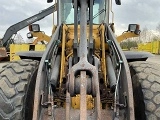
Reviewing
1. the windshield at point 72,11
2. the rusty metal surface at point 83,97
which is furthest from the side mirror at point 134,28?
the rusty metal surface at point 83,97

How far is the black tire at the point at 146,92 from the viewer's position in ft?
10.2

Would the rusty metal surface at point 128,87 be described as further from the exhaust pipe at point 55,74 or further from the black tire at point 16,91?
the black tire at point 16,91

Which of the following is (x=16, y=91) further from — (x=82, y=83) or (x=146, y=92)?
(x=146, y=92)

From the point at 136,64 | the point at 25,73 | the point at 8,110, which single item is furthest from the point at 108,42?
the point at 8,110

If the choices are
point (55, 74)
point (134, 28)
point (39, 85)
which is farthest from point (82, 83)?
point (134, 28)

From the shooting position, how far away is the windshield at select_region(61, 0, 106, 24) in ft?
15.3

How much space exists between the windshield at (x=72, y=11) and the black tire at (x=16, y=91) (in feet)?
4.75

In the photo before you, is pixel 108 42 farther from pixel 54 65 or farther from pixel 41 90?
pixel 41 90

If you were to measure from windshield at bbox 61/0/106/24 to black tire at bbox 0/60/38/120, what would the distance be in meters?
1.45

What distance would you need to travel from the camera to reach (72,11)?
15.4 feet

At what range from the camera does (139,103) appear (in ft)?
10.8

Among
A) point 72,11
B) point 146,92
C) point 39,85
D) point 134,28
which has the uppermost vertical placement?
point 72,11

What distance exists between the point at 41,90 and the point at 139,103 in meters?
1.12

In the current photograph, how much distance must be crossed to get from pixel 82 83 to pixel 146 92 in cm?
94
